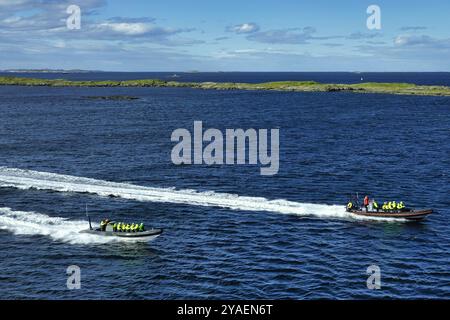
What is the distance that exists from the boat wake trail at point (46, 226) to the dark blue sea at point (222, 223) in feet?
0.89

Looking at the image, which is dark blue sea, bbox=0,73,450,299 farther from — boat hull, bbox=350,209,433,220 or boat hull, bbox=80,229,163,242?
boat hull, bbox=350,209,433,220

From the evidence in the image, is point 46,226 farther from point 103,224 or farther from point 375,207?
point 375,207

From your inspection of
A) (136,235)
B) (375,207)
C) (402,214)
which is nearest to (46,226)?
(136,235)

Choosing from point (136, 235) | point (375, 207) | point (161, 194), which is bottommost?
point (136, 235)

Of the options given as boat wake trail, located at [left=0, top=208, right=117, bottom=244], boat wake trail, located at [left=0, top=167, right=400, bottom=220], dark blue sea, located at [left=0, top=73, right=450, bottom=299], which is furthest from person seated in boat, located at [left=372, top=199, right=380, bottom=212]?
boat wake trail, located at [left=0, top=208, right=117, bottom=244]

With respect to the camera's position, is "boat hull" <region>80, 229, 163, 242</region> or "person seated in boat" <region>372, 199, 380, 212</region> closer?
"boat hull" <region>80, 229, 163, 242</region>

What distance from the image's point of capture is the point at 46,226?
71250 millimetres

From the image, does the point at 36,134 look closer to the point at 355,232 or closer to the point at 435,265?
the point at 355,232

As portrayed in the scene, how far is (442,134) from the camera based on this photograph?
153 metres

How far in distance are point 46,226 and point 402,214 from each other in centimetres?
4940

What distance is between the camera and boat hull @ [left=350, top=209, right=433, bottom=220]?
72.6 m

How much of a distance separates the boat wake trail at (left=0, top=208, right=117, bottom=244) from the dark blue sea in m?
0.27
